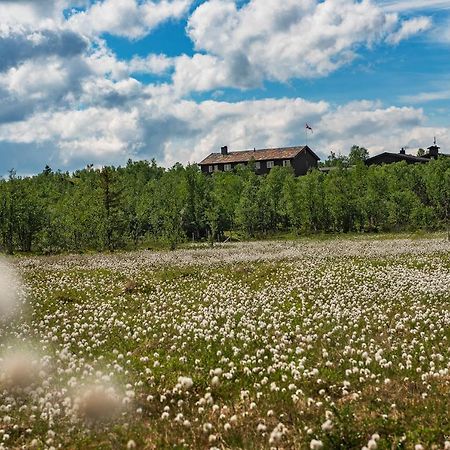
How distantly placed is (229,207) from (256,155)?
5157 cm

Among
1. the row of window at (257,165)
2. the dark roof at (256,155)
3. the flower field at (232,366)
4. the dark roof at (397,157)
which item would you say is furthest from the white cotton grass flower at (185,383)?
the dark roof at (397,157)

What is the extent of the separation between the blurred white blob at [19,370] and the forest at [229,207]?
48565 millimetres

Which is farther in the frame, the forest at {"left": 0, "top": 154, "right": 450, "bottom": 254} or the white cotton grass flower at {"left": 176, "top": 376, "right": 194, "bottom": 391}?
the forest at {"left": 0, "top": 154, "right": 450, "bottom": 254}

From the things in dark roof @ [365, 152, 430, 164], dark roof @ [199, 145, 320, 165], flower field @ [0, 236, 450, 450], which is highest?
dark roof @ [199, 145, 320, 165]

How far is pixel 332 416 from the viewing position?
9211mm

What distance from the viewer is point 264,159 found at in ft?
451

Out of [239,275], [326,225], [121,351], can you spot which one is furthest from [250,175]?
[121,351]

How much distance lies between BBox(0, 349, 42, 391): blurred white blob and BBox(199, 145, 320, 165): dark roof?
406ft

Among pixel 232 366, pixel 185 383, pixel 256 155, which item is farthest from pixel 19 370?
pixel 256 155

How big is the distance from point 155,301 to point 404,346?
11.2 metres

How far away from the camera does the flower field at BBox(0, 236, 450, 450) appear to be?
30.0 ft

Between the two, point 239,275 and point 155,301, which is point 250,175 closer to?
point 239,275

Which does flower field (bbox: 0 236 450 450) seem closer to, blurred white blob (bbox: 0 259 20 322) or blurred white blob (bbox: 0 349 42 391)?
blurred white blob (bbox: 0 349 42 391)

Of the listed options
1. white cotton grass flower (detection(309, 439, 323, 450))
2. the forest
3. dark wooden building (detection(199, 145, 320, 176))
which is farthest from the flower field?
dark wooden building (detection(199, 145, 320, 176))
